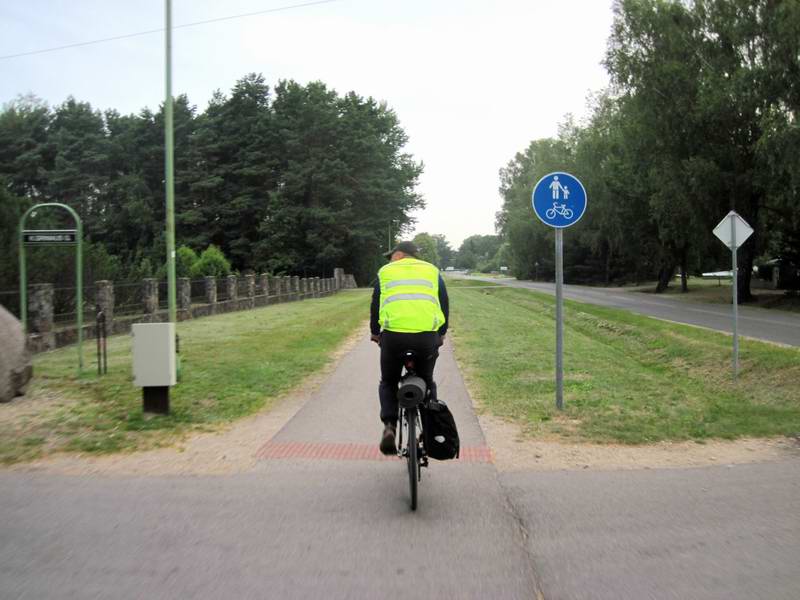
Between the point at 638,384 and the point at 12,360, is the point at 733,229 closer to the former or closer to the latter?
the point at 638,384

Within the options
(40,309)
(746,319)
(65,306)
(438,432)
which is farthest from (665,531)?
(746,319)

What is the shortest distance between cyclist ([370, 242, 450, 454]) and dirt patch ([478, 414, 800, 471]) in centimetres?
135

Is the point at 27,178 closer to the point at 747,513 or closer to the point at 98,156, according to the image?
the point at 98,156

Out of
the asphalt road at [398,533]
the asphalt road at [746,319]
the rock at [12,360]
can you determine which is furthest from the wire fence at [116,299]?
the asphalt road at [746,319]

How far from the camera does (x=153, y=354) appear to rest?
300 inches

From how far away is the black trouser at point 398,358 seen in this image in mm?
5074

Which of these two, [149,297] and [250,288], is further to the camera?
[250,288]

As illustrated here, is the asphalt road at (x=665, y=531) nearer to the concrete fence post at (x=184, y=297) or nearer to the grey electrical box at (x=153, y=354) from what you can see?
the grey electrical box at (x=153, y=354)

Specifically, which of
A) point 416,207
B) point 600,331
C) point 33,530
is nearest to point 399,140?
point 416,207

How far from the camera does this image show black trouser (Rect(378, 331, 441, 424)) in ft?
16.6

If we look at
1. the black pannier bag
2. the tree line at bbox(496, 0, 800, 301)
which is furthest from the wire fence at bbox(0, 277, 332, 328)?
the tree line at bbox(496, 0, 800, 301)

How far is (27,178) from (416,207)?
37673mm

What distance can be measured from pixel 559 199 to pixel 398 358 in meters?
4.02

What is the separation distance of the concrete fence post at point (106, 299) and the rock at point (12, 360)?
33.1 feet
